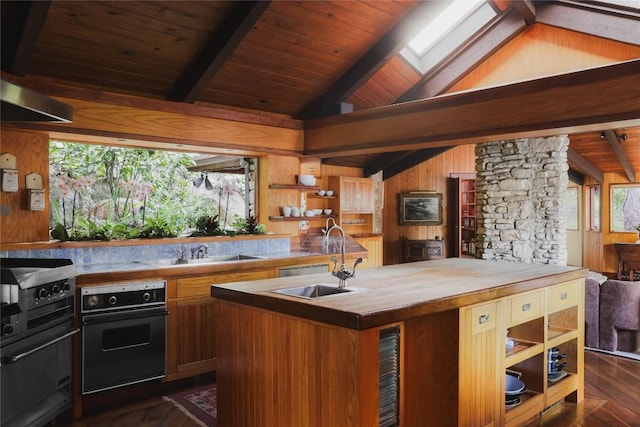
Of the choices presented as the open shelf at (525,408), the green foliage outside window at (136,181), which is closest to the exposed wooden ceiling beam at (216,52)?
the green foliage outside window at (136,181)

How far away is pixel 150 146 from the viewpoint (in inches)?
201

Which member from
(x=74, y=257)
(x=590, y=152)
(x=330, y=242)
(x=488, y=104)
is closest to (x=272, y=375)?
(x=74, y=257)

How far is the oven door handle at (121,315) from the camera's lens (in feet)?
11.8

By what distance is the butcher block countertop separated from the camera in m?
2.39

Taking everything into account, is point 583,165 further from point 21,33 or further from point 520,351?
point 21,33

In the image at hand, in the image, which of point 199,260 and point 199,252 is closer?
point 199,260

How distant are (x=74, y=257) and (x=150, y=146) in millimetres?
1451

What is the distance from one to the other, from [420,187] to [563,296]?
7.00 metres

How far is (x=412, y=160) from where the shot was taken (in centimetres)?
980

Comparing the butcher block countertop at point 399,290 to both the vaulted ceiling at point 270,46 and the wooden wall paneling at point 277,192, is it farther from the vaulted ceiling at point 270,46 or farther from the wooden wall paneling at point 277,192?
the wooden wall paneling at point 277,192

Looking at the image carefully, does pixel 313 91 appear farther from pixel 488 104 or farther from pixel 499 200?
pixel 499 200

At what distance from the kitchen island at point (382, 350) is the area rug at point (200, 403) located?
0.52m

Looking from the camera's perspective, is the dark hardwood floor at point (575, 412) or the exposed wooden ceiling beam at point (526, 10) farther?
the exposed wooden ceiling beam at point (526, 10)

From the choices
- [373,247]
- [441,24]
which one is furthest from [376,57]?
[373,247]
